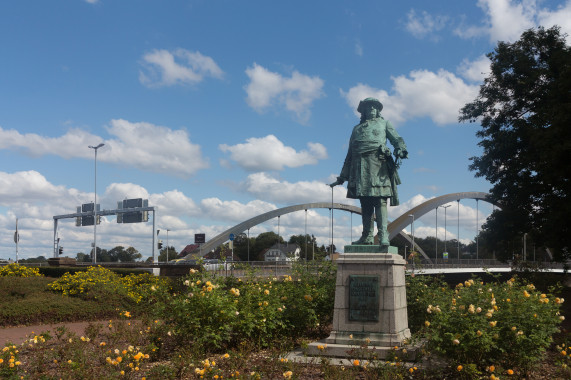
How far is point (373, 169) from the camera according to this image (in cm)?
955

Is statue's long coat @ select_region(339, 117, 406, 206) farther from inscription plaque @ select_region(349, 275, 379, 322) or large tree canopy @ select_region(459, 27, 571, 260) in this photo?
large tree canopy @ select_region(459, 27, 571, 260)

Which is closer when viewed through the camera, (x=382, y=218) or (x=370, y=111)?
(x=382, y=218)

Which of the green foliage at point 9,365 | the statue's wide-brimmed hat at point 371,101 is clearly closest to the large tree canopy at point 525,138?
the statue's wide-brimmed hat at point 371,101

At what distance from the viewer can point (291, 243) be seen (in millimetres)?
113375

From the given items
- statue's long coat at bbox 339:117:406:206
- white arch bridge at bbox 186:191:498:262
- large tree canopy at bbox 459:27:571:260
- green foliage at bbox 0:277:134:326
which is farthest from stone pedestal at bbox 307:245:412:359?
white arch bridge at bbox 186:191:498:262

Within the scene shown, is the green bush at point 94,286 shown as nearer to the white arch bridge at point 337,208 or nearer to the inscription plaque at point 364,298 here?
the inscription plaque at point 364,298

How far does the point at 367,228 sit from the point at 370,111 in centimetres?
216

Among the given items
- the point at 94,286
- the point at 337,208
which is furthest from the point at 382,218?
the point at 337,208

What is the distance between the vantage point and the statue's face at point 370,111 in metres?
10.0

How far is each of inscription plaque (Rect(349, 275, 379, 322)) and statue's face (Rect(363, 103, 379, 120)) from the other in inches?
122

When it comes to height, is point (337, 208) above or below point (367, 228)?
above

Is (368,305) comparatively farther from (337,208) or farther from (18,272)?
(337,208)

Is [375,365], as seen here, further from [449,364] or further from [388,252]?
[388,252]

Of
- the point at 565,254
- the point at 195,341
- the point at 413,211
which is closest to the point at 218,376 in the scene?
the point at 195,341
